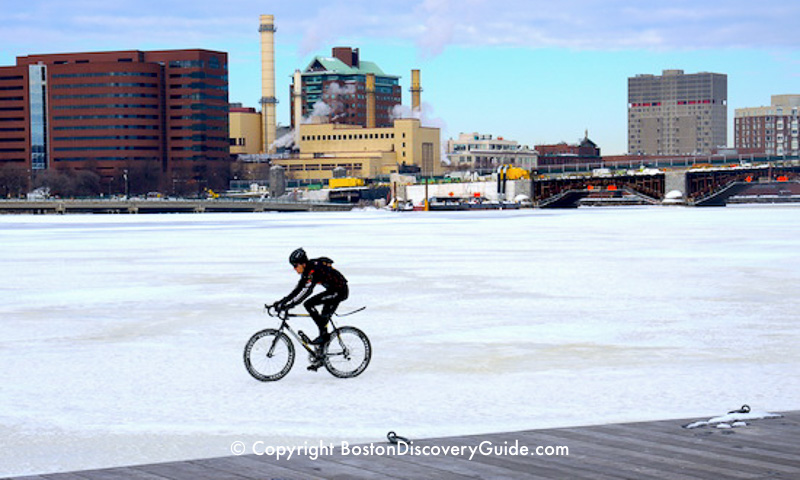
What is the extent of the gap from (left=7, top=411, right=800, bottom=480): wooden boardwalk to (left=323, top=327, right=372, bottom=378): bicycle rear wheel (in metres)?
5.01

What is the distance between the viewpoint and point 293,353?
1748 cm

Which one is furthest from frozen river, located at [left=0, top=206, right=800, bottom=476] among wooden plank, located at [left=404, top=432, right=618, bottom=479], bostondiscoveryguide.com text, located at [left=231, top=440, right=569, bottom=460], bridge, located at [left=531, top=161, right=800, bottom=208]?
bridge, located at [left=531, top=161, right=800, bottom=208]

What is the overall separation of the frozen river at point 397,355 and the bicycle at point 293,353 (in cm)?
22

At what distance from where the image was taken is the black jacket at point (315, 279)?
1627cm

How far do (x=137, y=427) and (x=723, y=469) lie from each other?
724cm

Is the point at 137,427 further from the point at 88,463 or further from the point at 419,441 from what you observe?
the point at 419,441

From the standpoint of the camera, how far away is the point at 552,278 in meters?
36.7

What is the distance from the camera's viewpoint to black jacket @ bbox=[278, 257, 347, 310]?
16266 mm

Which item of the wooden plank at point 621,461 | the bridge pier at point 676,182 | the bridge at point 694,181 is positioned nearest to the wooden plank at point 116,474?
the wooden plank at point 621,461

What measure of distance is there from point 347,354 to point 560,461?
664 centimetres

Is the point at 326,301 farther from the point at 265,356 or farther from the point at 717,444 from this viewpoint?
the point at 717,444

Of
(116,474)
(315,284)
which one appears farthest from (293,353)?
(116,474)

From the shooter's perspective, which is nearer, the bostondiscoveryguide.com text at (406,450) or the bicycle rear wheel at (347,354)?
the bostondiscoveryguide.com text at (406,450)

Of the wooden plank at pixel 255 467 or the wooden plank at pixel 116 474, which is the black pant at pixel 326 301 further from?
the wooden plank at pixel 116 474
